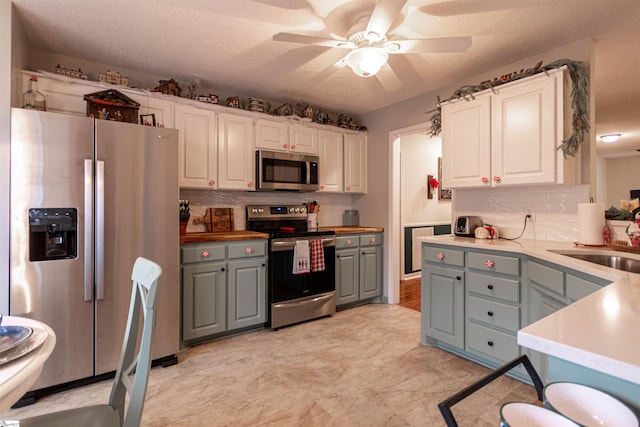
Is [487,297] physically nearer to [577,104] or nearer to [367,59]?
[577,104]

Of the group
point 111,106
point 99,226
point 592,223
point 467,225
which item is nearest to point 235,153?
point 111,106

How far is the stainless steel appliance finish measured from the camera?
297cm

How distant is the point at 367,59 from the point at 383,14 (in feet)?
1.25

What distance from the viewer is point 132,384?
1202mm

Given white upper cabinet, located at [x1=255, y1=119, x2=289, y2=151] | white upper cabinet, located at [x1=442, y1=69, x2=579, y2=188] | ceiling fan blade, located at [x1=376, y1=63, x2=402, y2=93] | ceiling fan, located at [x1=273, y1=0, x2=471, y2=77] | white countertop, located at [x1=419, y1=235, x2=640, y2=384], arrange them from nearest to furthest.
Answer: white countertop, located at [x1=419, y1=235, x2=640, y2=384], ceiling fan, located at [x1=273, y1=0, x2=471, y2=77], white upper cabinet, located at [x1=442, y1=69, x2=579, y2=188], ceiling fan blade, located at [x1=376, y1=63, x2=402, y2=93], white upper cabinet, located at [x1=255, y1=119, x2=289, y2=151]

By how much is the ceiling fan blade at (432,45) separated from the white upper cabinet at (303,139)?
1.80m

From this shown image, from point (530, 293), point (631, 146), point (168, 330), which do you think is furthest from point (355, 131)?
point (631, 146)

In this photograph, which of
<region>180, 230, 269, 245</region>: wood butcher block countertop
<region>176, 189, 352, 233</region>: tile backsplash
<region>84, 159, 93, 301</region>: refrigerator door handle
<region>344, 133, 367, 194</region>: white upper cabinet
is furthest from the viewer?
<region>344, 133, 367, 194</region>: white upper cabinet

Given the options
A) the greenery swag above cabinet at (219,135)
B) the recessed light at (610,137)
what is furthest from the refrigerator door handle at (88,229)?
the recessed light at (610,137)

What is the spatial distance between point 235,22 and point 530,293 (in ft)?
8.71

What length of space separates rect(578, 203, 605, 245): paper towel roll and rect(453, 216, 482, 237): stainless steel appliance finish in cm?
81

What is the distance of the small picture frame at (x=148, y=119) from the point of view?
2723 millimetres

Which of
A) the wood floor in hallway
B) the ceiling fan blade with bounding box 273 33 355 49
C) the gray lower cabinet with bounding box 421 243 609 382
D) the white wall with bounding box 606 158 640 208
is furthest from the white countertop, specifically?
the white wall with bounding box 606 158 640 208

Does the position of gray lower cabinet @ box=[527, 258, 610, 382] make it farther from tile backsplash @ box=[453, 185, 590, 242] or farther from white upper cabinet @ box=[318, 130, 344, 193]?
white upper cabinet @ box=[318, 130, 344, 193]
